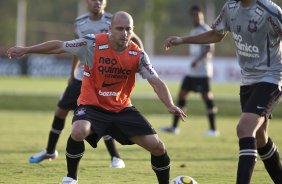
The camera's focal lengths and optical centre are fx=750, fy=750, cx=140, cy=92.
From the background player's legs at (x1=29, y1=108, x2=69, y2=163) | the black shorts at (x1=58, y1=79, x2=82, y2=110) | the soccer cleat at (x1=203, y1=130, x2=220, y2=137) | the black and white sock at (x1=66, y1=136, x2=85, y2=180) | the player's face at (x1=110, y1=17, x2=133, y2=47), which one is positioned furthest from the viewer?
the soccer cleat at (x1=203, y1=130, x2=220, y2=137)

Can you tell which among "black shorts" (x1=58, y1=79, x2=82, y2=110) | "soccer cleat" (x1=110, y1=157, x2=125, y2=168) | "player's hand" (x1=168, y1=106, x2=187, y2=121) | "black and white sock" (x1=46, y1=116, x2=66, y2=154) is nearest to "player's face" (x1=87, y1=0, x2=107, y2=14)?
"black shorts" (x1=58, y1=79, x2=82, y2=110)

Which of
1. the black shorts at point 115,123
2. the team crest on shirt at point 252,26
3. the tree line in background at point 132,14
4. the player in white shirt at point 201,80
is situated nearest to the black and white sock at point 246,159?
the black shorts at point 115,123

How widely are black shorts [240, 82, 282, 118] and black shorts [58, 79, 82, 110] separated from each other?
365cm

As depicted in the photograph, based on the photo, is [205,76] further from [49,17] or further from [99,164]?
[49,17]

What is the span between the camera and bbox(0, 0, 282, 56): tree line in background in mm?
52312

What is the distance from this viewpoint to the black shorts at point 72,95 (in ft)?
37.4

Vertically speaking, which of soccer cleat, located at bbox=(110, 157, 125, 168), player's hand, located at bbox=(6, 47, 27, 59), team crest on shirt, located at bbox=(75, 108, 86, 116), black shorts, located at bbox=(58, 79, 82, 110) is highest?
player's hand, located at bbox=(6, 47, 27, 59)

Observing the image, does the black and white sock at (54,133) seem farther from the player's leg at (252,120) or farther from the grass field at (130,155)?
the player's leg at (252,120)

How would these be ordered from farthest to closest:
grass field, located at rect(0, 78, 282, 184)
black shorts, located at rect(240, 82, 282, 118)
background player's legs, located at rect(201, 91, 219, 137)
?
background player's legs, located at rect(201, 91, 219, 137) → grass field, located at rect(0, 78, 282, 184) → black shorts, located at rect(240, 82, 282, 118)

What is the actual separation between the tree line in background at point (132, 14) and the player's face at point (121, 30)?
3976cm

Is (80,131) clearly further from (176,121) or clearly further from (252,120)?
(176,121)

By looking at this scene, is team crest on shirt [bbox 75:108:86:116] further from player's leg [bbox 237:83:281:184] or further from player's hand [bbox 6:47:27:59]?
player's leg [bbox 237:83:281:184]

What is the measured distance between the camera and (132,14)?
6091 centimetres

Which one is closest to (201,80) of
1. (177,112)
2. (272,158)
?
(272,158)
